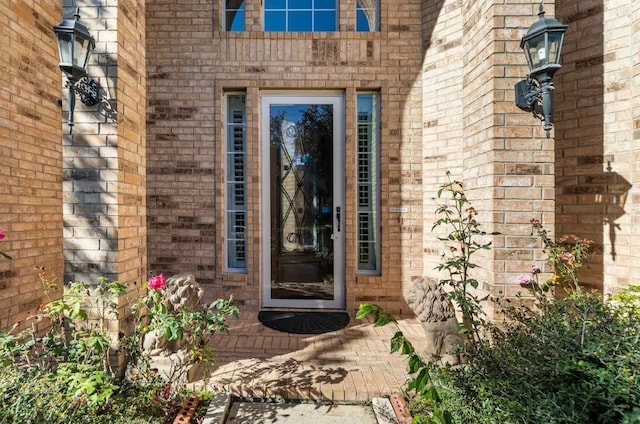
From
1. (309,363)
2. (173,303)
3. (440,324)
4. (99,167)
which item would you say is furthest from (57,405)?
(440,324)

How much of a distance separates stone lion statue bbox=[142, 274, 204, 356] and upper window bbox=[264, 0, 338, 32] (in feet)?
10.6

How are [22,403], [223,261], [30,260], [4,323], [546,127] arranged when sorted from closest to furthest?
[22,403]
[546,127]
[4,323]
[30,260]
[223,261]

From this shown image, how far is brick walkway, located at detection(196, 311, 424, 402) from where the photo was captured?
7.47 feet

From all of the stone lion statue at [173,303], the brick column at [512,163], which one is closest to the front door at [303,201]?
the stone lion statue at [173,303]

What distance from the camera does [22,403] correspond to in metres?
1.52

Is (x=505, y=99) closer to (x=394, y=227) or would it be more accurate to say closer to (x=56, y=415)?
(x=394, y=227)

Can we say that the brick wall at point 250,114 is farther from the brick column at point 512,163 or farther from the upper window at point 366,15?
the brick column at point 512,163

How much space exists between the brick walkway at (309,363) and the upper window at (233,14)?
11.7ft

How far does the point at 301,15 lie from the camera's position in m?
3.96

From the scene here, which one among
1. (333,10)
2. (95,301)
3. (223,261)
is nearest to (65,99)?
(95,301)

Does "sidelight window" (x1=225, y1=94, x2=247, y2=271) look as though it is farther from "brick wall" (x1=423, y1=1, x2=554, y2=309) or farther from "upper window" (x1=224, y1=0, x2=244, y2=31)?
"brick wall" (x1=423, y1=1, x2=554, y2=309)

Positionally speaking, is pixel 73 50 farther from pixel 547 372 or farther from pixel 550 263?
pixel 550 263

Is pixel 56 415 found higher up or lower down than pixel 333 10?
lower down

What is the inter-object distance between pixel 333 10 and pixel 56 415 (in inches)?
177
